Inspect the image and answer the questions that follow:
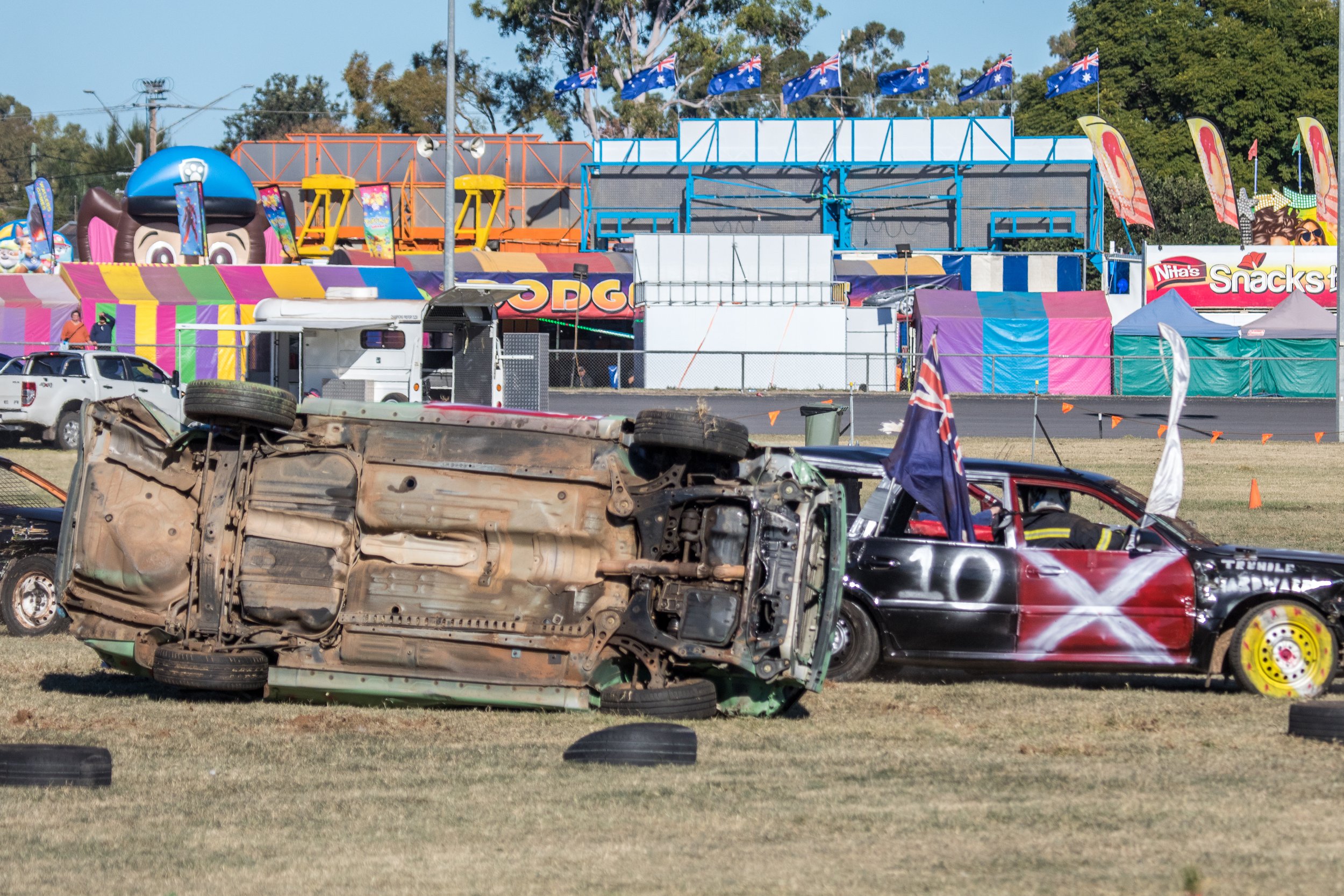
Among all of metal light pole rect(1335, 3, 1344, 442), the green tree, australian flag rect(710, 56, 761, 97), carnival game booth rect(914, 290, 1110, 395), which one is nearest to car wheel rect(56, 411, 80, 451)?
carnival game booth rect(914, 290, 1110, 395)

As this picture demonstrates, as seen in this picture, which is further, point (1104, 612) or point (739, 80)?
point (739, 80)

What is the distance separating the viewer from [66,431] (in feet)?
77.4

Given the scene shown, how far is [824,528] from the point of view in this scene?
317 inches

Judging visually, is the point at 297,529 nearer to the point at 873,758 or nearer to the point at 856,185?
the point at 873,758

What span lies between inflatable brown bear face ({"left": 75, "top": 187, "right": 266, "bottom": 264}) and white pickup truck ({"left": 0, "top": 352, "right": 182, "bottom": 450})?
21.0m

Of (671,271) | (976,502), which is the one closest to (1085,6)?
(671,271)

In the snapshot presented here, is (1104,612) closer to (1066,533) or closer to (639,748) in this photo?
(1066,533)

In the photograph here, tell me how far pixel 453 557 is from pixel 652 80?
48353mm

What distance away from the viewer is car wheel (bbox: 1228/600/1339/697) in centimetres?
890

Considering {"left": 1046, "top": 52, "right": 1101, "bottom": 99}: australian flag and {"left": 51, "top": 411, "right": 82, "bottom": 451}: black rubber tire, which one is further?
{"left": 1046, "top": 52, "right": 1101, "bottom": 99}: australian flag

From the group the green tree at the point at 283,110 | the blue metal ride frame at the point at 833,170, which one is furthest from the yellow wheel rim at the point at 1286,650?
the green tree at the point at 283,110

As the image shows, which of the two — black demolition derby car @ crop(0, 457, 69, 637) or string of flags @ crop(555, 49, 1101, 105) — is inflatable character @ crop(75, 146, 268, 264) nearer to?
string of flags @ crop(555, 49, 1101, 105)

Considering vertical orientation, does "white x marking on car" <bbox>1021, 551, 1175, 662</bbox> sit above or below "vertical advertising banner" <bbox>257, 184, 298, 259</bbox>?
below

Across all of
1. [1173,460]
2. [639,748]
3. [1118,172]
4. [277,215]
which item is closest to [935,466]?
[1173,460]
